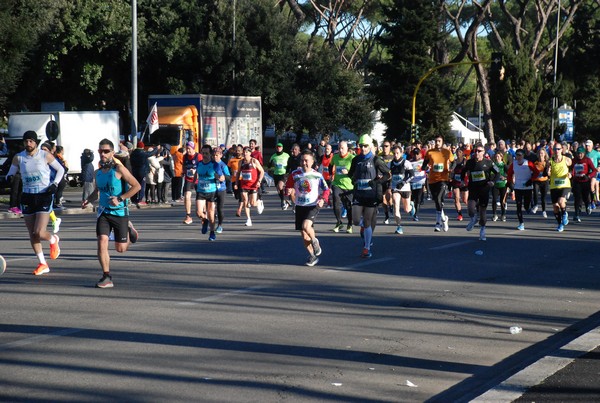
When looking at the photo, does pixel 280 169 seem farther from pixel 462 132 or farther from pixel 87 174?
pixel 462 132

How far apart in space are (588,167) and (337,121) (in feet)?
122

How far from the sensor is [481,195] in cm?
1995

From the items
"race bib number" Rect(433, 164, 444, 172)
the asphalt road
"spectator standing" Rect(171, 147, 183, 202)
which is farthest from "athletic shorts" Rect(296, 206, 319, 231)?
"spectator standing" Rect(171, 147, 183, 202)

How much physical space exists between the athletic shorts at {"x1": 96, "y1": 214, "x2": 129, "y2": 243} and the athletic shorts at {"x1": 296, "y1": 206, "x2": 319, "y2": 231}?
3.28 metres

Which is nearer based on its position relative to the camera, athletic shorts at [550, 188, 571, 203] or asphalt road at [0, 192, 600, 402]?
asphalt road at [0, 192, 600, 402]

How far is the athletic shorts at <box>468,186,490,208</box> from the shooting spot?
19.9m

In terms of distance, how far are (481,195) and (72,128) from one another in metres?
21.8

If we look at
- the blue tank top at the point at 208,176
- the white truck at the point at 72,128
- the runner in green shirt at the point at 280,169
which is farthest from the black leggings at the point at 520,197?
the white truck at the point at 72,128

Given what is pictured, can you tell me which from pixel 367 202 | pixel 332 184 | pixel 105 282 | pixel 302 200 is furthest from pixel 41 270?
pixel 332 184

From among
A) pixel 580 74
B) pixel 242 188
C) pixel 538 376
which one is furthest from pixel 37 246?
pixel 580 74

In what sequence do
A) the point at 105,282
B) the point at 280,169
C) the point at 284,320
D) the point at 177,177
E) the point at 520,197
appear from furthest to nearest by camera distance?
the point at 177,177, the point at 280,169, the point at 520,197, the point at 105,282, the point at 284,320

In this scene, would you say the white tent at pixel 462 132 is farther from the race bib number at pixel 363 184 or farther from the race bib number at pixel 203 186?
the race bib number at pixel 363 184

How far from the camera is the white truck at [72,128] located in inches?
1460

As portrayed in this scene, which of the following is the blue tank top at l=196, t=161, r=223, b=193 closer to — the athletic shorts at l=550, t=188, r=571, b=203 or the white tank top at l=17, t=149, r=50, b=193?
the white tank top at l=17, t=149, r=50, b=193
